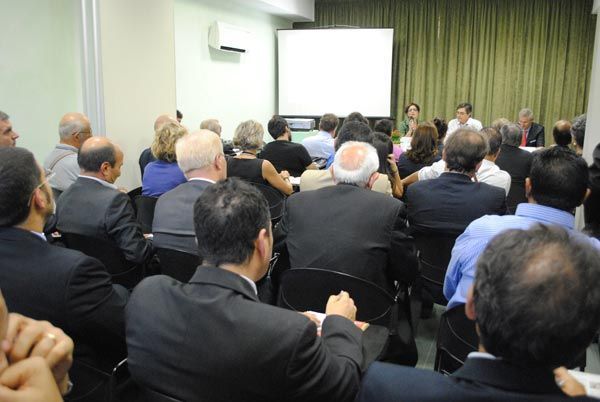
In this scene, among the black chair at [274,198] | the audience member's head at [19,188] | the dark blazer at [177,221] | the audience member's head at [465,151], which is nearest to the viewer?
the audience member's head at [19,188]

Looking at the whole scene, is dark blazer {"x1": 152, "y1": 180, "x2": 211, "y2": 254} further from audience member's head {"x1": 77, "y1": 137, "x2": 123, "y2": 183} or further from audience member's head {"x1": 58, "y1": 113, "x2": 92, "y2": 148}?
audience member's head {"x1": 58, "y1": 113, "x2": 92, "y2": 148}

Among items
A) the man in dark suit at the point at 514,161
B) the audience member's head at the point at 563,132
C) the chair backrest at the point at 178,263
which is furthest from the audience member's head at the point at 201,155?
the audience member's head at the point at 563,132

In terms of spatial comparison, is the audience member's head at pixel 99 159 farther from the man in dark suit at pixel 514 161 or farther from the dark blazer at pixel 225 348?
the man in dark suit at pixel 514 161

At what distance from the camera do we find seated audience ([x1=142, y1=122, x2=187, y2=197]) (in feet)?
12.0

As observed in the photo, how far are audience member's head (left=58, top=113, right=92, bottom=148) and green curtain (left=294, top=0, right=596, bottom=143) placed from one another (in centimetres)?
589

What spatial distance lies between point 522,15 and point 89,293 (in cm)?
869

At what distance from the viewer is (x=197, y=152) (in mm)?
2838

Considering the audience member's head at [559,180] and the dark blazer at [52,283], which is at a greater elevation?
the audience member's head at [559,180]

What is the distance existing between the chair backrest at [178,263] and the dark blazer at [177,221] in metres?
0.13

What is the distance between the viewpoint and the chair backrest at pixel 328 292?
198 cm

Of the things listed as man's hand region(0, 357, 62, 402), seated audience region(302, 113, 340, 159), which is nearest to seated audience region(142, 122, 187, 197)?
seated audience region(302, 113, 340, 159)

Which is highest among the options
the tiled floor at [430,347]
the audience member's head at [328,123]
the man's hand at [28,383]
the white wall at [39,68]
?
the white wall at [39,68]

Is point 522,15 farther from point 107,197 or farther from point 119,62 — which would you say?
point 107,197

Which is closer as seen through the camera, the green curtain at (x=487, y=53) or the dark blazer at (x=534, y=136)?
the dark blazer at (x=534, y=136)
